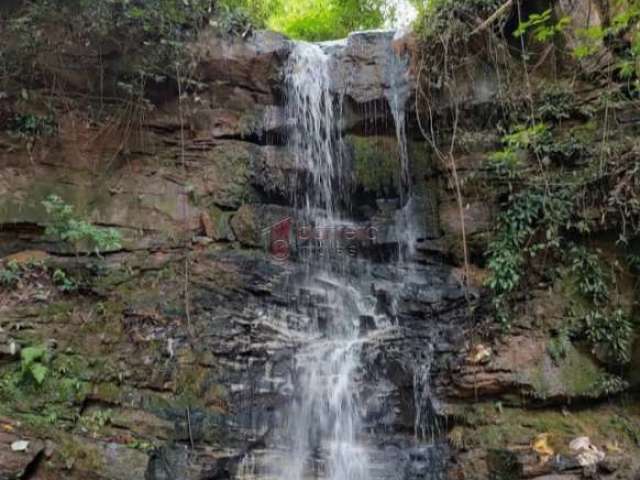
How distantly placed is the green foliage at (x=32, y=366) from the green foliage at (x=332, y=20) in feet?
33.5

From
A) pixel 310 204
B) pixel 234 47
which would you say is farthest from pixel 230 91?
pixel 310 204

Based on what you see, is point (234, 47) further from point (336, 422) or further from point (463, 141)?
point (336, 422)

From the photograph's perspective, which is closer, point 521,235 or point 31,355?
point 31,355

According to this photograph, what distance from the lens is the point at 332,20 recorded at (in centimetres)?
1318

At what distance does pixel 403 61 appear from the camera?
27.3 ft

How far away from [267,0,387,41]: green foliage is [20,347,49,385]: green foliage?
10223 mm

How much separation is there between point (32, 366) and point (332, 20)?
1102 centimetres

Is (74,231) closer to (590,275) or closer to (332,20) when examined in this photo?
(590,275)

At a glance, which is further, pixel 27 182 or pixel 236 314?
pixel 27 182

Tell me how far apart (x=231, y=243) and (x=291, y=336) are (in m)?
1.76

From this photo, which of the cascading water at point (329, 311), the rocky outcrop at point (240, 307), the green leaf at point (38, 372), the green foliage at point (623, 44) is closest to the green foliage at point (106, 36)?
the rocky outcrop at point (240, 307)

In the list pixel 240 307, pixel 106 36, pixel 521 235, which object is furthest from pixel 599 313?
pixel 106 36

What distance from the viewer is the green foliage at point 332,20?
43.0 ft

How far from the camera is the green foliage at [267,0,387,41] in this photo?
43.0ft
